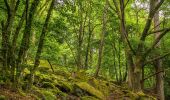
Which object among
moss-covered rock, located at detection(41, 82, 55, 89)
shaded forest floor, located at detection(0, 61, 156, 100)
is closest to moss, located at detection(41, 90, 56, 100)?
shaded forest floor, located at detection(0, 61, 156, 100)

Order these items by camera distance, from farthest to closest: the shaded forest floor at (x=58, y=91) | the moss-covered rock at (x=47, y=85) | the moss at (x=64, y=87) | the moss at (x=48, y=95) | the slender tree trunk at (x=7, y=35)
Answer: the moss at (x=64, y=87) < the moss-covered rock at (x=47, y=85) < the moss at (x=48, y=95) < the slender tree trunk at (x=7, y=35) < the shaded forest floor at (x=58, y=91)

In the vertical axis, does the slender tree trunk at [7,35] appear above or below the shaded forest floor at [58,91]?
above

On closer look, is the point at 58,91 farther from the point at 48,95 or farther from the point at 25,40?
the point at 25,40

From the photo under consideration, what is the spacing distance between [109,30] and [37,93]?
51.6 feet

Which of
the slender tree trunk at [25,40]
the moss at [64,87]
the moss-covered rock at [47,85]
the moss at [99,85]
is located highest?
the slender tree trunk at [25,40]

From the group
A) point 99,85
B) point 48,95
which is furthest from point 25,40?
point 99,85

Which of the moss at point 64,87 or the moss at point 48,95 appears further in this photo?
the moss at point 64,87

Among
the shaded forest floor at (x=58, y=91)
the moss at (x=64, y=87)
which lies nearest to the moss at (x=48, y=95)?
the shaded forest floor at (x=58, y=91)

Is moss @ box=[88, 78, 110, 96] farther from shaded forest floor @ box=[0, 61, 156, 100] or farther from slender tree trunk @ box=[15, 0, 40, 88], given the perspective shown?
slender tree trunk @ box=[15, 0, 40, 88]

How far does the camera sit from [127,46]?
612 inches

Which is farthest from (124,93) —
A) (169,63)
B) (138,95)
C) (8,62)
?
→ (8,62)

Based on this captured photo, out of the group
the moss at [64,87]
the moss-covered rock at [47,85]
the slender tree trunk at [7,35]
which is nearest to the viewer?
the slender tree trunk at [7,35]

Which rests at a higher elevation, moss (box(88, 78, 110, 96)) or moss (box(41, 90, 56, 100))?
moss (box(41, 90, 56, 100))

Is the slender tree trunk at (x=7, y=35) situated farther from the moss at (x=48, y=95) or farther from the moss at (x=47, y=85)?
the moss at (x=47, y=85)
